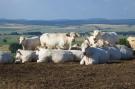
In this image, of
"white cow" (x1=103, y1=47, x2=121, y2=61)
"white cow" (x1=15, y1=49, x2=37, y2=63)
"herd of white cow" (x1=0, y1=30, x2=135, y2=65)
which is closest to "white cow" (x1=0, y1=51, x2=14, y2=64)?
"herd of white cow" (x1=0, y1=30, x2=135, y2=65)

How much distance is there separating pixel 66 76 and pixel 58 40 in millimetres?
12417

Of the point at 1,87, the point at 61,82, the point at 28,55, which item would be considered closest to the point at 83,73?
the point at 61,82

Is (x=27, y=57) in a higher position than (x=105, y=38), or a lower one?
lower

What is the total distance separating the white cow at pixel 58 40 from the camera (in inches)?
1144

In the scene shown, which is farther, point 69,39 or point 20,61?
point 69,39

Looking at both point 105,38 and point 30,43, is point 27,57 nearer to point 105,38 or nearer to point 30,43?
point 30,43

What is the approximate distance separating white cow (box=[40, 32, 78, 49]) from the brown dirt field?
716cm

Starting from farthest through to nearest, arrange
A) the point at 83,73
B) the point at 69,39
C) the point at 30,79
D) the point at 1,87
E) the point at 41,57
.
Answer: the point at 69,39
the point at 41,57
the point at 83,73
the point at 30,79
the point at 1,87

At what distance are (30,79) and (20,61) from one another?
22.6 ft

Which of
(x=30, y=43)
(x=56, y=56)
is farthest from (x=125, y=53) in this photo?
(x=30, y=43)

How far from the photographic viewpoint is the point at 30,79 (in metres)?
16.9

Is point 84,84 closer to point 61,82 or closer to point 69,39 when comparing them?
point 61,82

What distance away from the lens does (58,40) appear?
2984 centimetres

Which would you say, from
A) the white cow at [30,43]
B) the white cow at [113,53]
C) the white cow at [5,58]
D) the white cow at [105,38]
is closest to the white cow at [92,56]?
the white cow at [113,53]
